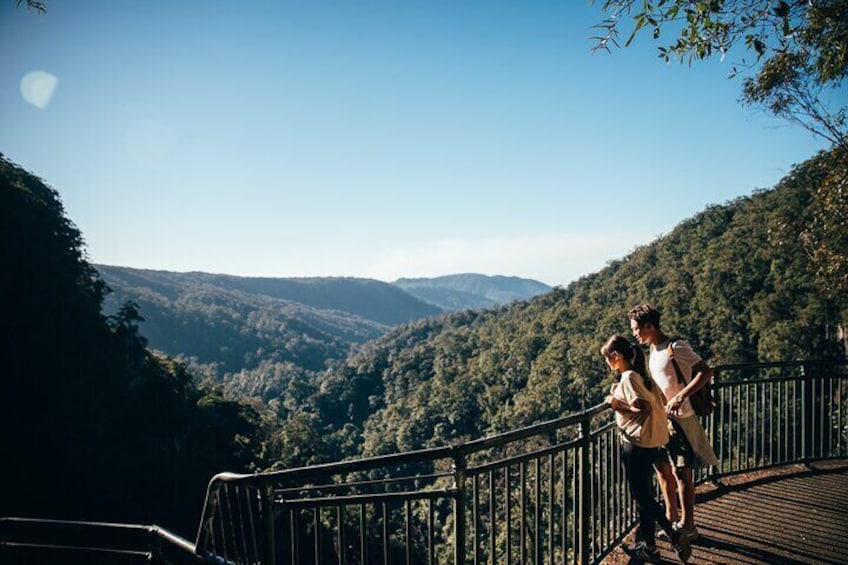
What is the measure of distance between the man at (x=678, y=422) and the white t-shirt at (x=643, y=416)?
20 centimetres

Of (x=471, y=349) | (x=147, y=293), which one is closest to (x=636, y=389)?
(x=471, y=349)

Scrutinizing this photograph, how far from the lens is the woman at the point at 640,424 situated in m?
3.15

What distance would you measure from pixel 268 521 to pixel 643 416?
2.40m

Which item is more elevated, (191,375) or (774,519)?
(774,519)

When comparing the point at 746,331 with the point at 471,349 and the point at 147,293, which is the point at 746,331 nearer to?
the point at 471,349

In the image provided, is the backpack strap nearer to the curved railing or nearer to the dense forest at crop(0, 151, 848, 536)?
the curved railing

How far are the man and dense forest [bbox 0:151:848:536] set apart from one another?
6.83 metres

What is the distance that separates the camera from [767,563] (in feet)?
11.1

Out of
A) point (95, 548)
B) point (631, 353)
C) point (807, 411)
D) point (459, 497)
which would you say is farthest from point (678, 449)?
point (95, 548)

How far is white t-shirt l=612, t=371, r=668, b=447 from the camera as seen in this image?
3141 millimetres

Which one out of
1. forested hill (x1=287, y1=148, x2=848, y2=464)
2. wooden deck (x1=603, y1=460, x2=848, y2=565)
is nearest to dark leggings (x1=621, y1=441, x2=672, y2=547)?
wooden deck (x1=603, y1=460, x2=848, y2=565)

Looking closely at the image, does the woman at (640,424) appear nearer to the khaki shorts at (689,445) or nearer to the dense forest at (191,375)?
the khaki shorts at (689,445)

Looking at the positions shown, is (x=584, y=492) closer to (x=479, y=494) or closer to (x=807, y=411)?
(x=479, y=494)

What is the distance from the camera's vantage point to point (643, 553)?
3.47m
